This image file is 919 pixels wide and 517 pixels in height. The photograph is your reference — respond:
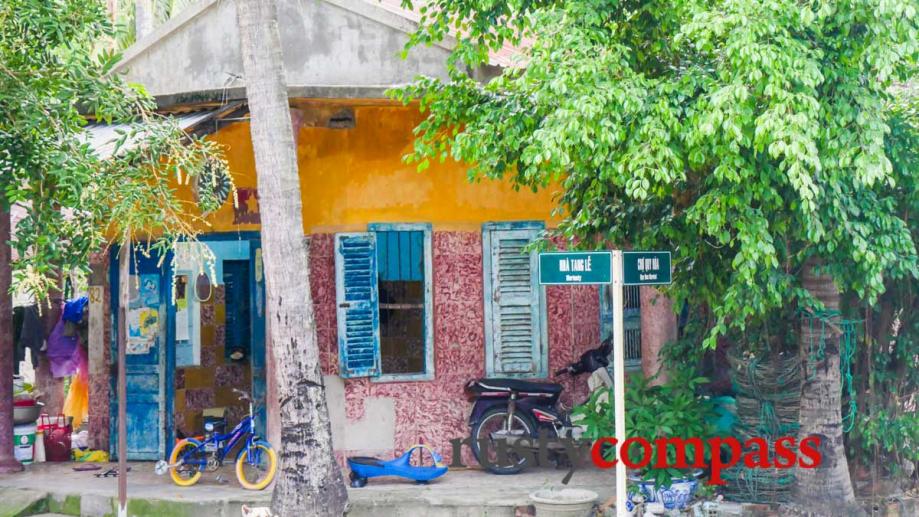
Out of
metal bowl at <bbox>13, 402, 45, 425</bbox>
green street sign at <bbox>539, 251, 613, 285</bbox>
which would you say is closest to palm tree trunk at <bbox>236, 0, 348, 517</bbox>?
green street sign at <bbox>539, 251, 613, 285</bbox>

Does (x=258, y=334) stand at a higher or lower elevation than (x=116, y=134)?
lower

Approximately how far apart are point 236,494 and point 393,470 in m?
1.40

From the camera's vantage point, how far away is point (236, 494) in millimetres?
9820

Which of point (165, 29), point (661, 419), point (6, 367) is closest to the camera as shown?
point (661, 419)

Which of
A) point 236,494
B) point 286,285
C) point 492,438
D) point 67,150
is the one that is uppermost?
point 67,150

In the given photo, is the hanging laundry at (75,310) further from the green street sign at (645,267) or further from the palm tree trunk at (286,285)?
the green street sign at (645,267)

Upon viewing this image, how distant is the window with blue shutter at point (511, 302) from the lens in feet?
36.0

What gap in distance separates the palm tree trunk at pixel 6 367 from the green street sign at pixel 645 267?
6.54 metres

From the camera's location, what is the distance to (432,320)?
10891 mm

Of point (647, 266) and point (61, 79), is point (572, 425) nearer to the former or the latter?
point (647, 266)

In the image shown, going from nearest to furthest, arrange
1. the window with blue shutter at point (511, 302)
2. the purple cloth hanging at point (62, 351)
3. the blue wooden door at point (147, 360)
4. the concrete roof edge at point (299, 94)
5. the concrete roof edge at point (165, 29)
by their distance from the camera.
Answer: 1. the concrete roof edge at point (299, 94)
2. the window with blue shutter at point (511, 302)
3. the concrete roof edge at point (165, 29)
4. the blue wooden door at point (147, 360)
5. the purple cloth hanging at point (62, 351)

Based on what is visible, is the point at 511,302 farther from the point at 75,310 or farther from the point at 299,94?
the point at 75,310

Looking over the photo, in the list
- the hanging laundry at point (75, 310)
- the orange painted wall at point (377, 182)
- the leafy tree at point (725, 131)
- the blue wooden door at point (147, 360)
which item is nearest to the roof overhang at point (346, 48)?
the orange painted wall at point (377, 182)

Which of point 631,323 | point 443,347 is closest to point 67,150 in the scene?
point 443,347
